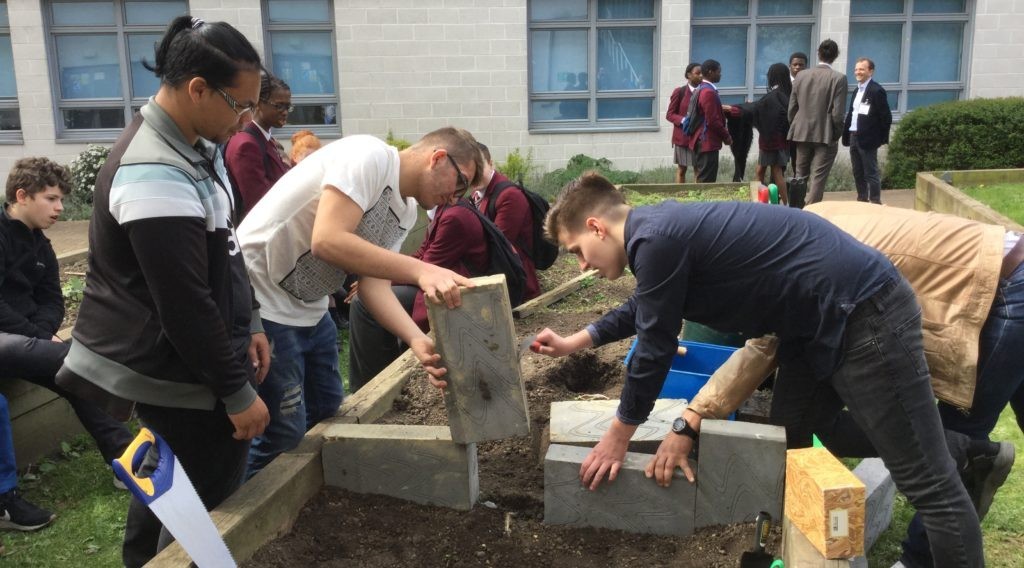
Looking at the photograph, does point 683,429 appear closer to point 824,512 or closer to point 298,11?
point 824,512

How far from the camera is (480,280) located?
302cm

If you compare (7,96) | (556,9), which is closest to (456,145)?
(556,9)

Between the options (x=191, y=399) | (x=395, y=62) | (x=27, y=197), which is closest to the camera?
(x=191, y=399)

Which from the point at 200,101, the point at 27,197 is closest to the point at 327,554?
the point at 200,101

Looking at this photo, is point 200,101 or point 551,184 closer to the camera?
point 200,101

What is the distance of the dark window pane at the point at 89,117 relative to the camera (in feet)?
50.1

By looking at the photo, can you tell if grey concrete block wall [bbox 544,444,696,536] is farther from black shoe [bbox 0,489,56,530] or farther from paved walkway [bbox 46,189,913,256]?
paved walkway [bbox 46,189,913,256]

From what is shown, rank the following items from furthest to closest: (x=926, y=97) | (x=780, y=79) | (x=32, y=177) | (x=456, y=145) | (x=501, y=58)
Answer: (x=926, y=97) → (x=501, y=58) → (x=780, y=79) → (x=32, y=177) → (x=456, y=145)

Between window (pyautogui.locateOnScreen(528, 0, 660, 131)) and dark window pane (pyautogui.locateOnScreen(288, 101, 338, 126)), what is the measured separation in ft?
11.5

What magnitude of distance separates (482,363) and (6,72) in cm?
1549

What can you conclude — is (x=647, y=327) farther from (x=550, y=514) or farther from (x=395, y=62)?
(x=395, y=62)

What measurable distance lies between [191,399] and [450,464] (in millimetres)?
1145

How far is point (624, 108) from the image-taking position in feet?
51.8

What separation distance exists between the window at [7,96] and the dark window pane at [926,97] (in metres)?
15.9
